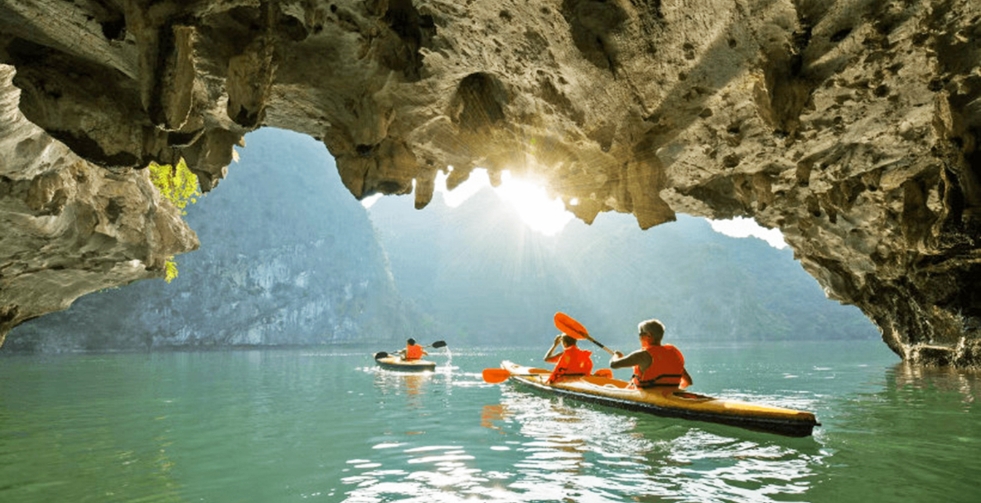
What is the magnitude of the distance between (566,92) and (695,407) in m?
4.77

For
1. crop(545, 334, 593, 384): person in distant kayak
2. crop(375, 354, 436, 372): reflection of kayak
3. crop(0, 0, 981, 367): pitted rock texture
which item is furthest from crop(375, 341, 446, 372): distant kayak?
crop(0, 0, 981, 367): pitted rock texture

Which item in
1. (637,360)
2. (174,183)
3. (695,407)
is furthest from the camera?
(174,183)

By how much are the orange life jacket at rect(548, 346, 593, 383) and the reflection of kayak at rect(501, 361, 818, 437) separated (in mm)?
746

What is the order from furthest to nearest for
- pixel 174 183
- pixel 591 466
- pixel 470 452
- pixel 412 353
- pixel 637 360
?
pixel 412 353, pixel 174 183, pixel 637 360, pixel 470 452, pixel 591 466

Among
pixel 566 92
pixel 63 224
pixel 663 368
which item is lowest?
pixel 663 368

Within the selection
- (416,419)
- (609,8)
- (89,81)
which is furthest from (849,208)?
(89,81)

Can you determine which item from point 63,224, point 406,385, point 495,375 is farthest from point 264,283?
point 495,375

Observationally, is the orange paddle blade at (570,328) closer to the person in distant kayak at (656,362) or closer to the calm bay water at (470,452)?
the calm bay water at (470,452)

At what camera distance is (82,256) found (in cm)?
1263

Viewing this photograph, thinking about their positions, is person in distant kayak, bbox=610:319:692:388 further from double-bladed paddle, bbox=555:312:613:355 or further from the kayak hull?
the kayak hull

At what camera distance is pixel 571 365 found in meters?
12.1

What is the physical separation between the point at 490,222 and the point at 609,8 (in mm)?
186787

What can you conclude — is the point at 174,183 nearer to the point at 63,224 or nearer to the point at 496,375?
the point at 63,224

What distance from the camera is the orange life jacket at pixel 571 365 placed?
39.3 feet
